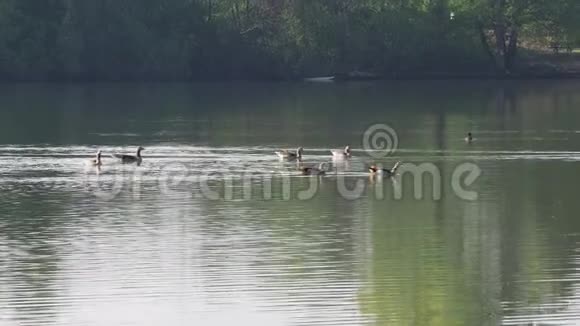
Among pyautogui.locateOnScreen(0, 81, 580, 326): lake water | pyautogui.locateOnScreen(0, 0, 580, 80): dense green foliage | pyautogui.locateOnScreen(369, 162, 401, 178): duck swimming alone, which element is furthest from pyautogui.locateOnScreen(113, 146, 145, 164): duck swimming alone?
pyautogui.locateOnScreen(0, 0, 580, 80): dense green foliage

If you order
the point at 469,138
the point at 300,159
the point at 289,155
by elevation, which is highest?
the point at 469,138

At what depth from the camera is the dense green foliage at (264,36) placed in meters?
82.8

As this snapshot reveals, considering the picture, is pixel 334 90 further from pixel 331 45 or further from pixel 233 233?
pixel 233 233

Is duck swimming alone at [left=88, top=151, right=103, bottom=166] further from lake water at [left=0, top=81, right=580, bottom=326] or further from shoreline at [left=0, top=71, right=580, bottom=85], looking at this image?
shoreline at [left=0, top=71, right=580, bottom=85]

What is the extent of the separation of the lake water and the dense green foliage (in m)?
29.0

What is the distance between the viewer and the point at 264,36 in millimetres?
86938

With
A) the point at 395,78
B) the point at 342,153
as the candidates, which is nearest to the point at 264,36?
the point at 395,78

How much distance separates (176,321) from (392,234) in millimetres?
7908

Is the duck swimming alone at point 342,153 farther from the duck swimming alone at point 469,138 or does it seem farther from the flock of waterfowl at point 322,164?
the duck swimming alone at point 469,138

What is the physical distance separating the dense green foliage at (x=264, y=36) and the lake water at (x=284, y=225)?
29004mm

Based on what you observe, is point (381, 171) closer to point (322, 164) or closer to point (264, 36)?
point (322, 164)

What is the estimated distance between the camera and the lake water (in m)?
21.3

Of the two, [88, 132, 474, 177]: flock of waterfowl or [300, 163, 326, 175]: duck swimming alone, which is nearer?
[88, 132, 474, 177]: flock of waterfowl

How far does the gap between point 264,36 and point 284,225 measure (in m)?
59.3
